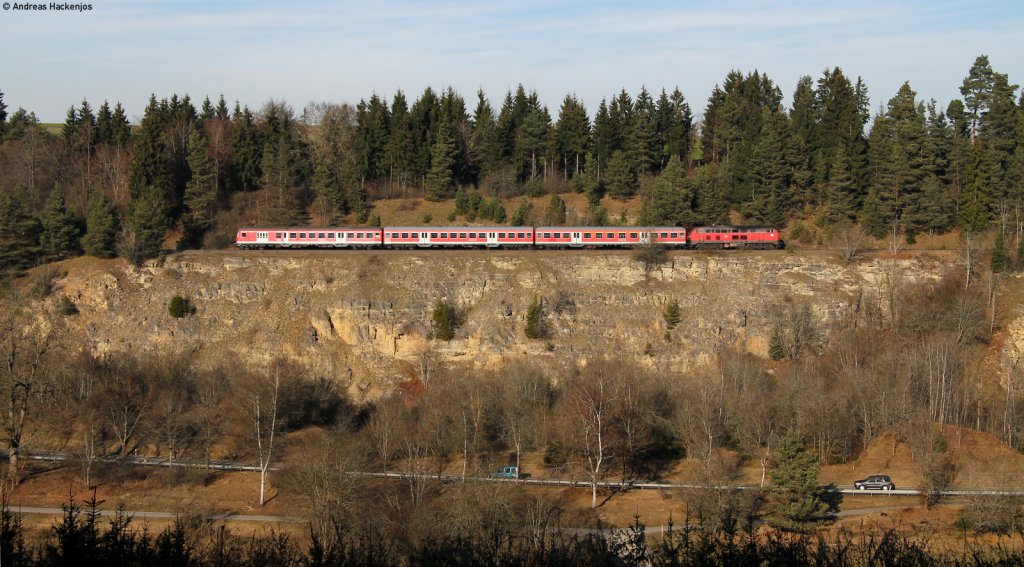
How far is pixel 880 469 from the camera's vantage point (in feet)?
160

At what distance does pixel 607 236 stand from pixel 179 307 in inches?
1290

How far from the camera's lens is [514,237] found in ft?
226

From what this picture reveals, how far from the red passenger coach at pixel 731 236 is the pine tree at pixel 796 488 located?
93.3 ft

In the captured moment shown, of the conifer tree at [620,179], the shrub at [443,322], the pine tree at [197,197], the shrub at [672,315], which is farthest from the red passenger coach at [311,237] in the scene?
the conifer tree at [620,179]

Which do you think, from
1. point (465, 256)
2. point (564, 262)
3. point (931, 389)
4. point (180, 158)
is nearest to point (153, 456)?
point (465, 256)

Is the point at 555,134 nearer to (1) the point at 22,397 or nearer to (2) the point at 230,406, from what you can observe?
(2) the point at 230,406

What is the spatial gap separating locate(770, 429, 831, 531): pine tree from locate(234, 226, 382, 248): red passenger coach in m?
38.9

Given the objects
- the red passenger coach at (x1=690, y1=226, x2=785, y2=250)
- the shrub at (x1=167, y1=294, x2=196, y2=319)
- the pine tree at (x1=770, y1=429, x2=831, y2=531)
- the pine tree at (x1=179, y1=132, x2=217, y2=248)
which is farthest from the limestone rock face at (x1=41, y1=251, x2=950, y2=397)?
the pine tree at (x1=770, y1=429, x2=831, y2=531)

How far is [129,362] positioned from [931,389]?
171 ft

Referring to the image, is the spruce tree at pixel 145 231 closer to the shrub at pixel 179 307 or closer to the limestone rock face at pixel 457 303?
the limestone rock face at pixel 457 303

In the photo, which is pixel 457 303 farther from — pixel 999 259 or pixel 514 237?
pixel 999 259

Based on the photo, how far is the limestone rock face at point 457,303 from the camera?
2405 inches

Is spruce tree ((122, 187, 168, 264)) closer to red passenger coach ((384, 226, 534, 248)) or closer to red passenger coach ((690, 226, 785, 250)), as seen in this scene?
red passenger coach ((384, 226, 534, 248))

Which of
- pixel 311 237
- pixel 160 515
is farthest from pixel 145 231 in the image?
pixel 160 515
